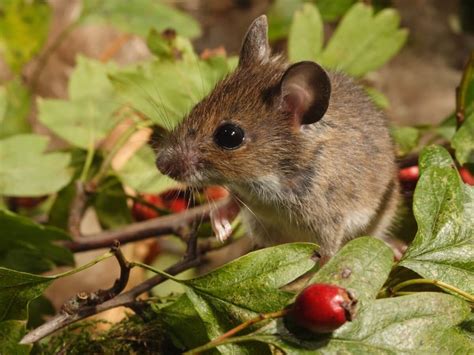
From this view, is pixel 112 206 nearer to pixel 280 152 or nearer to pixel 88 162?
pixel 88 162

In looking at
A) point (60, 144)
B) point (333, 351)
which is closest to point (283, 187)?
point (333, 351)

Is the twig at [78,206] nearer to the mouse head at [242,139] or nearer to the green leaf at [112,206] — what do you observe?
the green leaf at [112,206]

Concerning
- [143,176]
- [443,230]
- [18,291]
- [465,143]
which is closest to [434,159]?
[443,230]

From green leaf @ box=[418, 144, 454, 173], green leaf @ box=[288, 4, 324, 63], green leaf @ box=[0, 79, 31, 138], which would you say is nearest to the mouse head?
green leaf @ box=[418, 144, 454, 173]

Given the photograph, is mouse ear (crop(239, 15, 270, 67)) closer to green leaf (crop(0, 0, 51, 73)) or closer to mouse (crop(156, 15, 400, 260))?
mouse (crop(156, 15, 400, 260))

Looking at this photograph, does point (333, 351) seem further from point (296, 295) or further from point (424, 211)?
point (424, 211)

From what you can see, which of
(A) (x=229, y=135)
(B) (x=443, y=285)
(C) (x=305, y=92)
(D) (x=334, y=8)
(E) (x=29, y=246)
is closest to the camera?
(B) (x=443, y=285)
